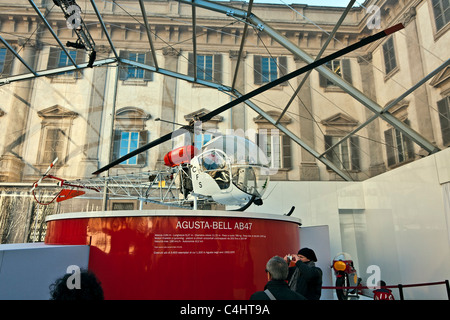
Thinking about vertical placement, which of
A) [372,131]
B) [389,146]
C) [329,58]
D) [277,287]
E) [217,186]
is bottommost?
[277,287]

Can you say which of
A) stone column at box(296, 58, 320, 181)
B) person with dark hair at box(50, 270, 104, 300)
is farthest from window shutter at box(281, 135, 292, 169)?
person with dark hair at box(50, 270, 104, 300)

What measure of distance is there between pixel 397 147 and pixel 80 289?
32.8 feet

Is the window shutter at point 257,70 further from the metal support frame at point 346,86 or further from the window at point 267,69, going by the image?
the metal support frame at point 346,86

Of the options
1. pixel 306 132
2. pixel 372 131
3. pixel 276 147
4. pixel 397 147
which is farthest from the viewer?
pixel 276 147

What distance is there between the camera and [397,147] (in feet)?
31.5

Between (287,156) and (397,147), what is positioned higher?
(287,156)

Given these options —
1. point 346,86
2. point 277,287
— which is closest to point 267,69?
point 346,86

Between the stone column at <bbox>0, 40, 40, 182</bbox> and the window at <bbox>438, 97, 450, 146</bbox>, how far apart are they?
14.4 m

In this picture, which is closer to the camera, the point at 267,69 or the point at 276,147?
the point at 276,147

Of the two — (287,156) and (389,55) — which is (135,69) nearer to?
(287,156)

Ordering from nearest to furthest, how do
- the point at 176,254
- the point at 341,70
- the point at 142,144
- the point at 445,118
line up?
the point at 176,254, the point at 445,118, the point at 341,70, the point at 142,144

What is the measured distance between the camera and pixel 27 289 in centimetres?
390
